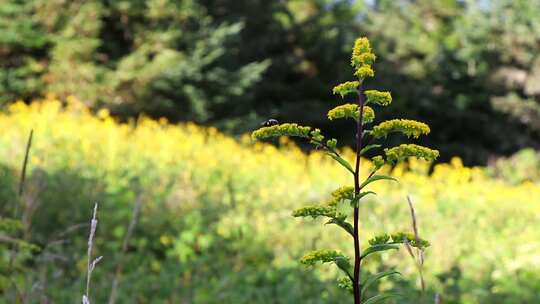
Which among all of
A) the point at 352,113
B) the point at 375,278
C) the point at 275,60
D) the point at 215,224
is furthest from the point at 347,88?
the point at 275,60

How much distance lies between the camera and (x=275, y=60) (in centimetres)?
1595

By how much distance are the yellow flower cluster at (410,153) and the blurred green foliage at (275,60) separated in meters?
10.7

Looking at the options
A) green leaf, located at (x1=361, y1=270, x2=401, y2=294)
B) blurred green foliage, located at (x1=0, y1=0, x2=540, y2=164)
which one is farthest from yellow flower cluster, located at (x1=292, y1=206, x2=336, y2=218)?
blurred green foliage, located at (x1=0, y1=0, x2=540, y2=164)

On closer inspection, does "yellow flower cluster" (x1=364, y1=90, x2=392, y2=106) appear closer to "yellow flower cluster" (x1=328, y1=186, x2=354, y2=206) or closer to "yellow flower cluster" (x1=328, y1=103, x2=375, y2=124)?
"yellow flower cluster" (x1=328, y1=103, x2=375, y2=124)

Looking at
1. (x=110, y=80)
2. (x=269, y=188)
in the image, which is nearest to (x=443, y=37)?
(x=110, y=80)

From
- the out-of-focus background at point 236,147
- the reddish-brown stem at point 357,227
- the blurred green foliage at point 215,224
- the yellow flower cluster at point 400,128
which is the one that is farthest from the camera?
the out-of-focus background at point 236,147

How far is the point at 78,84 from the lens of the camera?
11.4 m

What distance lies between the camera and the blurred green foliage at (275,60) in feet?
37.7

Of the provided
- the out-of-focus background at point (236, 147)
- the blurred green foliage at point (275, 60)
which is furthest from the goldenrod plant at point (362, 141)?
the blurred green foliage at point (275, 60)

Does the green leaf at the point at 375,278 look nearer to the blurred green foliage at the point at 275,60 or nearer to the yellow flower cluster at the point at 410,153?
the yellow flower cluster at the point at 410,153

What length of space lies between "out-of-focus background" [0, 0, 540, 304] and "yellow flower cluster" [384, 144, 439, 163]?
0.83 metres

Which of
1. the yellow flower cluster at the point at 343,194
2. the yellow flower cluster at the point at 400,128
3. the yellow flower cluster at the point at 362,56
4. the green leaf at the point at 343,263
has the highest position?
the yellow flower cluster at the point at 362,56

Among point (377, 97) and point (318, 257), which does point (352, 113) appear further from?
point (318, 257)

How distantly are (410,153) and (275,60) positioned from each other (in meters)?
15.2
